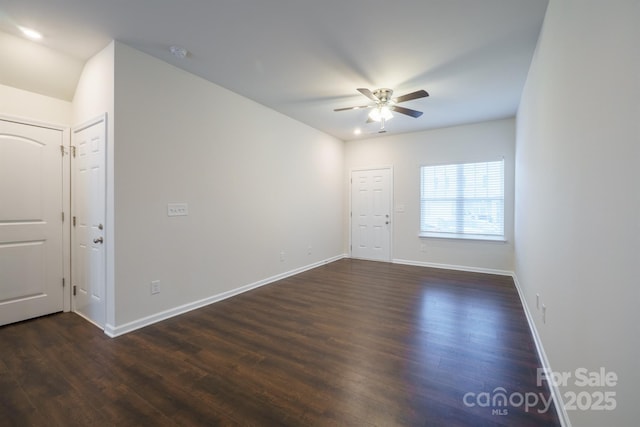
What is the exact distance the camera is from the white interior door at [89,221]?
9.04 ft

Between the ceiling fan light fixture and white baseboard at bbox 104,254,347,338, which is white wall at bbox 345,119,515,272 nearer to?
the ceiling fan light fixture

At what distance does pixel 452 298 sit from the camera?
368 cm

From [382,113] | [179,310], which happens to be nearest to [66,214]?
[179,310]

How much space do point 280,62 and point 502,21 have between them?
210 centimetres

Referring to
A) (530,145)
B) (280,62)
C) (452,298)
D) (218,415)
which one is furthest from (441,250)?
(218,415)

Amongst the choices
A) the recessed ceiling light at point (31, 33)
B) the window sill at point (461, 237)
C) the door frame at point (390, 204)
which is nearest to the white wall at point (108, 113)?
the recessed ceiling light at point (31, 33)

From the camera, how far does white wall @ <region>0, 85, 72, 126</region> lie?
110 inches

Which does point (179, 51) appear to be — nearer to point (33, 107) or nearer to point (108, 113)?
point (108, 113)

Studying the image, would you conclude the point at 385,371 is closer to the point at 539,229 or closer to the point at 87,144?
the point at 539,229

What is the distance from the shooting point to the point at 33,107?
9.78 ft

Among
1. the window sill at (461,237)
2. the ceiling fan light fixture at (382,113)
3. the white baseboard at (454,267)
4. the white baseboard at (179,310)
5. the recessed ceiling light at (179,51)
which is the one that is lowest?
the white baseboard at (179,310)

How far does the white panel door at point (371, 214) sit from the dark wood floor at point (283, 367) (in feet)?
8.69

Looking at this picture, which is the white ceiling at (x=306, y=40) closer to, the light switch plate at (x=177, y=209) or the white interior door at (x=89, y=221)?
the white interior door at (x=89, y=221)

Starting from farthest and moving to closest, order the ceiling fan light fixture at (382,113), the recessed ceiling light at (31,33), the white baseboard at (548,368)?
the ceiling fan light fixture at (382,113)
the recessed ceiling light at (31,33)
the white baseboard at (548,368)
